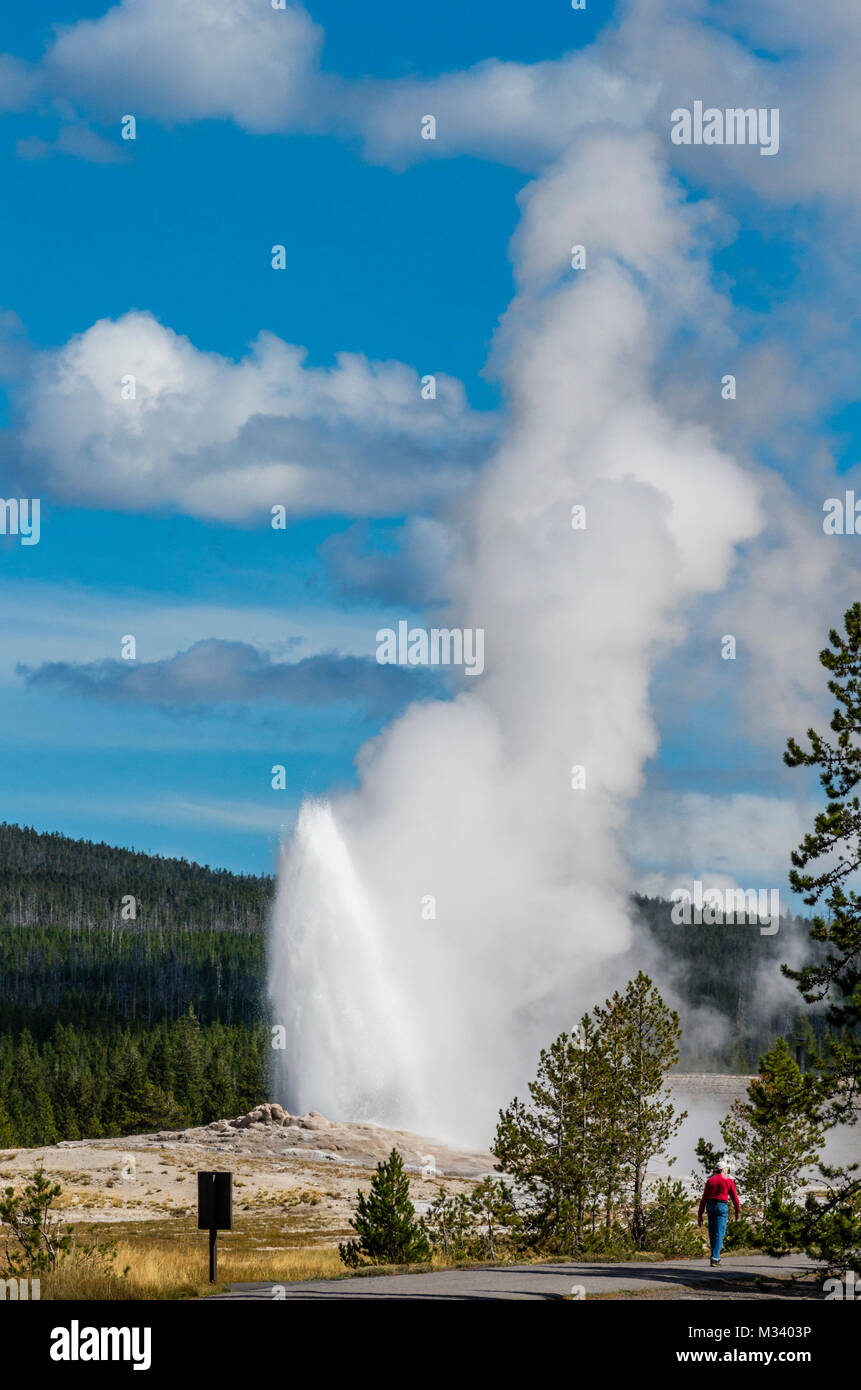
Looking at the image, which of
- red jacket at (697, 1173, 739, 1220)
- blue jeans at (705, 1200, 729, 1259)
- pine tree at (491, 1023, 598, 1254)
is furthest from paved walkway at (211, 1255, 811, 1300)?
pine tree at (491, 1023, 598, 1254)

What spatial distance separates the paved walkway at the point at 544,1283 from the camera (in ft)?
64.4

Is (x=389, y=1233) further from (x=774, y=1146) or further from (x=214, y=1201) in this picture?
(x=774, y=1146)

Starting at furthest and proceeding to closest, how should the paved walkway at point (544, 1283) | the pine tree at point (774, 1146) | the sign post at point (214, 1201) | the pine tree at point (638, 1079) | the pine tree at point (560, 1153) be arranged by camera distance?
the pine tree at point (774, 1146), the pine tree at point (638, 1079), the pine tree at point (560, 1153), the sign post at point (214, 1201), the paved walkway at point (544, 1283)

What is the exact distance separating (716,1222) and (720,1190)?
3.64ft

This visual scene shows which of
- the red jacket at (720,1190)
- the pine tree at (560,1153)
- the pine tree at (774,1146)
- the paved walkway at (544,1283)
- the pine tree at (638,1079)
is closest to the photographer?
the paved walkway at (544,1283)

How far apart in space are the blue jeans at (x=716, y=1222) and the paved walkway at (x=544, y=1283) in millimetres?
378

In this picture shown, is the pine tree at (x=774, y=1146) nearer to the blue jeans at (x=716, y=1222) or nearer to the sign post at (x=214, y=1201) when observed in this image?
the blue jeans at (x=716, y=1222)

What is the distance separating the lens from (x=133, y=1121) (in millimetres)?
104188

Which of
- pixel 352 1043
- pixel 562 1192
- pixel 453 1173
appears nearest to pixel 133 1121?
pixel 352 1043

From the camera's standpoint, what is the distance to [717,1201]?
2420cm

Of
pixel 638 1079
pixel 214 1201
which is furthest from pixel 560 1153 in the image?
pixel 214 1201

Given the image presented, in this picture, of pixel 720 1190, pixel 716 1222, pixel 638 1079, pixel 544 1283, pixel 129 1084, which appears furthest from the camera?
pixel 129 1084

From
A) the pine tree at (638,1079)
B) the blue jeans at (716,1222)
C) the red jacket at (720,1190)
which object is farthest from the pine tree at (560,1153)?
the red jacket at (720,1190)
